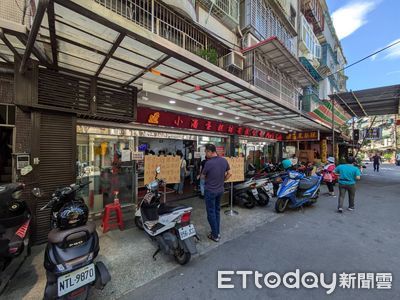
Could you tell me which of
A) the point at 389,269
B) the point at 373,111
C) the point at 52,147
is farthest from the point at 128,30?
the point at 373,111

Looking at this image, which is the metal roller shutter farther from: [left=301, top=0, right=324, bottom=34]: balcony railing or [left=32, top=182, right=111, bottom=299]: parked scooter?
[left=301, top=0, right=324, bottom=34]: balcony railing

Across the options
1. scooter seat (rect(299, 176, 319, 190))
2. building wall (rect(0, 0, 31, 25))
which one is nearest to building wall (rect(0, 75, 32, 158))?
building wall (rect(0, 0, 31, 25))

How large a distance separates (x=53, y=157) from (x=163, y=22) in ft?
15.8

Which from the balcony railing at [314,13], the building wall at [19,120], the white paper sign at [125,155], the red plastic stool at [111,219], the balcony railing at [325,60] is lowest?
the red plastic stool at [111,219]

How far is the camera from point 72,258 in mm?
1987

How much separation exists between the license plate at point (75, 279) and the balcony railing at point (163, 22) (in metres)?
5.07

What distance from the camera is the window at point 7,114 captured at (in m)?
3.44

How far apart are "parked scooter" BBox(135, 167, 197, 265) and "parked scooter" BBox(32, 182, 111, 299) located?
986 millimetres

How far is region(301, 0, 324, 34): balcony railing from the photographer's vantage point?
12781 millimetres

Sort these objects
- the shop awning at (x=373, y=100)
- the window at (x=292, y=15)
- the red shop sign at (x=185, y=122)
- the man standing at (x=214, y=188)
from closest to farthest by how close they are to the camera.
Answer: the man standing at (x=214, y=188)
the red shop sign at (x=185, y=122)
the shop awning at (x=373, y=100)
the window at (x=292, y=15)

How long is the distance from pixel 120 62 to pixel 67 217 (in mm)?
2650

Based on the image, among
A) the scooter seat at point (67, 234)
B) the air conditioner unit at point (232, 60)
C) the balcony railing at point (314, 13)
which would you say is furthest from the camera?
the balcony railing at point (314, 13)

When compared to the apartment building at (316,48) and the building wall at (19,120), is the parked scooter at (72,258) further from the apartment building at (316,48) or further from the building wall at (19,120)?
the apartment building at (316,48)

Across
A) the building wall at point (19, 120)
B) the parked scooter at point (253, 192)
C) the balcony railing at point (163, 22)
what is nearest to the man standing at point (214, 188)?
the parked scooter at point (253, 192)
